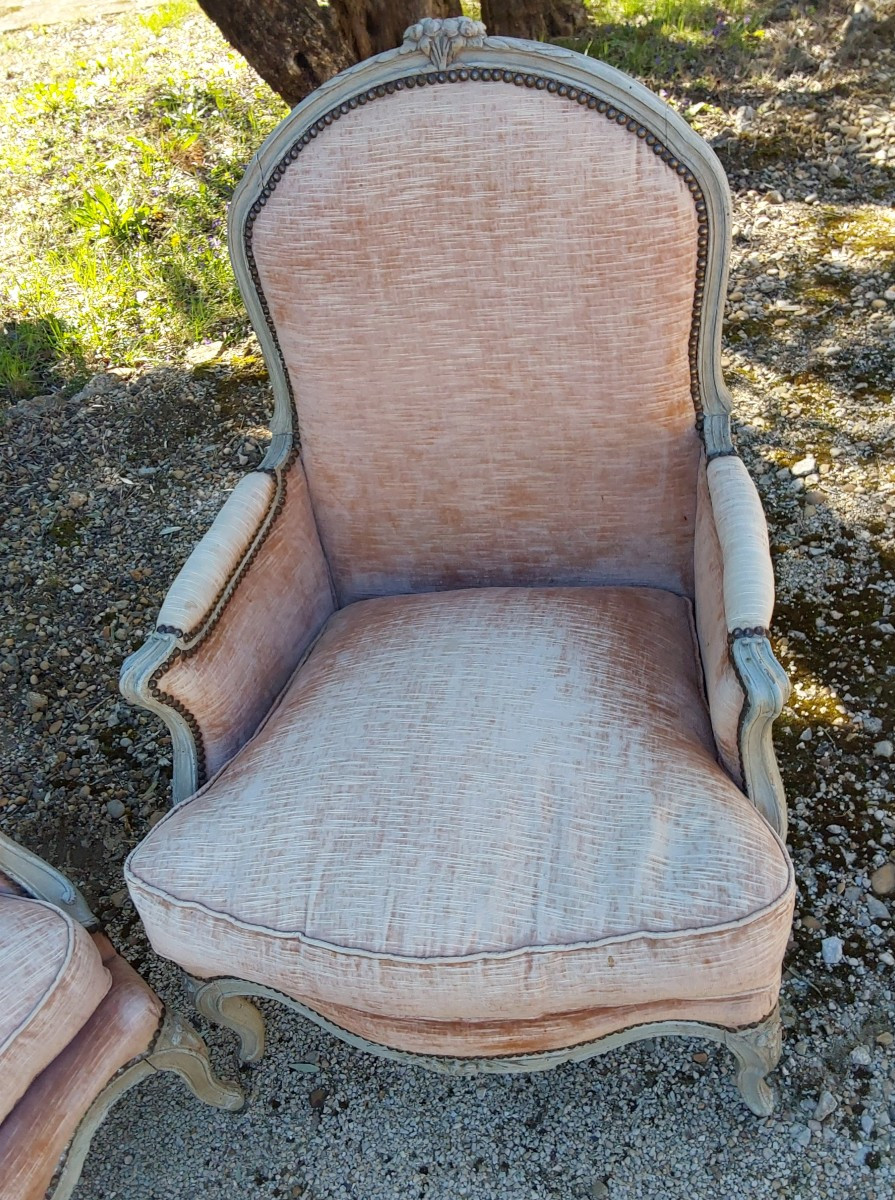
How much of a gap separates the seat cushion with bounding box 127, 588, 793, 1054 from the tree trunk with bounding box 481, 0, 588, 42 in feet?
11.8

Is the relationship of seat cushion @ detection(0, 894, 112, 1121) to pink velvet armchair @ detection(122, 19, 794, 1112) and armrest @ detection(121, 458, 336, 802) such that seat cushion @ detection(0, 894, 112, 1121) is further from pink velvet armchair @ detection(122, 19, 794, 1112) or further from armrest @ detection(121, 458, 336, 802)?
armrest @ detection(121, 458, 336, 802)

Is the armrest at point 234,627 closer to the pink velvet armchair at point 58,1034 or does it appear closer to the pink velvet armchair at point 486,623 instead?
the pink velvet armchair at point 486,623

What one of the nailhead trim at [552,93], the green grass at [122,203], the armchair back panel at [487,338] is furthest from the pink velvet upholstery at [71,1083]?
the green grass at [122,203]

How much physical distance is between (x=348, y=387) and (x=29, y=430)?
196 centimetres

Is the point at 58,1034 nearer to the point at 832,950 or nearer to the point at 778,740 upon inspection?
the point at 832,950

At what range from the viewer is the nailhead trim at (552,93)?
4.64ft

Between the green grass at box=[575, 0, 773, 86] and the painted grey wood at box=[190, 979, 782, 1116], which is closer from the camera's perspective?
the painted grey wood at box=[190, 979, 782, 1116]

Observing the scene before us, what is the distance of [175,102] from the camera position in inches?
172

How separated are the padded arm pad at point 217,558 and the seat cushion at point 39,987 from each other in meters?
0.45

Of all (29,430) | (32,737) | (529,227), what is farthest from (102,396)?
(529,227)

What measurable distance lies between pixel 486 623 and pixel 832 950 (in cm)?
87

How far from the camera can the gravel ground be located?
161 cm

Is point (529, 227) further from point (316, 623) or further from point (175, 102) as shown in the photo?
point (175, 102)

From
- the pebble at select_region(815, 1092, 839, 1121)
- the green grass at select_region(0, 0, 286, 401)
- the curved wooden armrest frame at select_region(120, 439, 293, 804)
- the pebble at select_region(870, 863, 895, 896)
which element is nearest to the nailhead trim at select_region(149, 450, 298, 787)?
the curved wooden armrest frame at select_region(120, 439, 293, 804)
